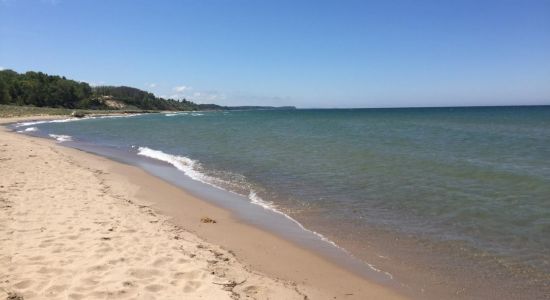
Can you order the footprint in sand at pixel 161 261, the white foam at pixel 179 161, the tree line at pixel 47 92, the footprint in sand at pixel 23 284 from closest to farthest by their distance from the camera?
the footprint in sand at pixel 23 284, the footprint in sand at pixel 161 261, the white foam at pixel 179 161, the tree line at pixel 47 92

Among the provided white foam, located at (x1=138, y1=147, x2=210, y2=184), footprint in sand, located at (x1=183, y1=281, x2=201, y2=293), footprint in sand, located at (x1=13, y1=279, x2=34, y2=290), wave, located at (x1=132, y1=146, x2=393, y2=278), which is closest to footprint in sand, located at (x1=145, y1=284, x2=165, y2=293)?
footprint in sand, located at (x1=183, y1=281, x2=201, y2=293)

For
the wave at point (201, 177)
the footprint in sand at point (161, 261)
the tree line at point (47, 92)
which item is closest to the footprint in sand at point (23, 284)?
the footprint in sand at point (161, 261)

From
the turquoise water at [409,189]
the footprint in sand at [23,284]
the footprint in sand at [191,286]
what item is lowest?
the turquoise water at [409,189]

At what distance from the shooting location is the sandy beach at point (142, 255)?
5.19 metres

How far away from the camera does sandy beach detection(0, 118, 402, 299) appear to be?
519 centimetres

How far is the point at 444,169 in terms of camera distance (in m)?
16.1

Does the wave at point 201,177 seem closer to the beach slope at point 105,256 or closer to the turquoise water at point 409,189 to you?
the turquoise water at point 409,189

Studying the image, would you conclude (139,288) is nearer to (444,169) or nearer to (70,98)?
(444,169)

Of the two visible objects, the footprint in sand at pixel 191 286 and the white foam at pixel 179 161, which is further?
the white foam at pixel 179 161

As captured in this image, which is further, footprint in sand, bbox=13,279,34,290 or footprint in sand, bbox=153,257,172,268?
footprint in sand, bbox=153,257,172,268

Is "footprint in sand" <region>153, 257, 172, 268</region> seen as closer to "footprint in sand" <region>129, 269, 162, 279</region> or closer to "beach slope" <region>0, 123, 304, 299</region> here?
"beach slope" <region>0, 123, 304, 299</region>

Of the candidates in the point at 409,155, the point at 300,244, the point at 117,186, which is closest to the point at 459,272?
the point at 300,244

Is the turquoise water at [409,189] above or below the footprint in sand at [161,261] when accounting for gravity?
below

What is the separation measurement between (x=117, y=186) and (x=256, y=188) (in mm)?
4198
